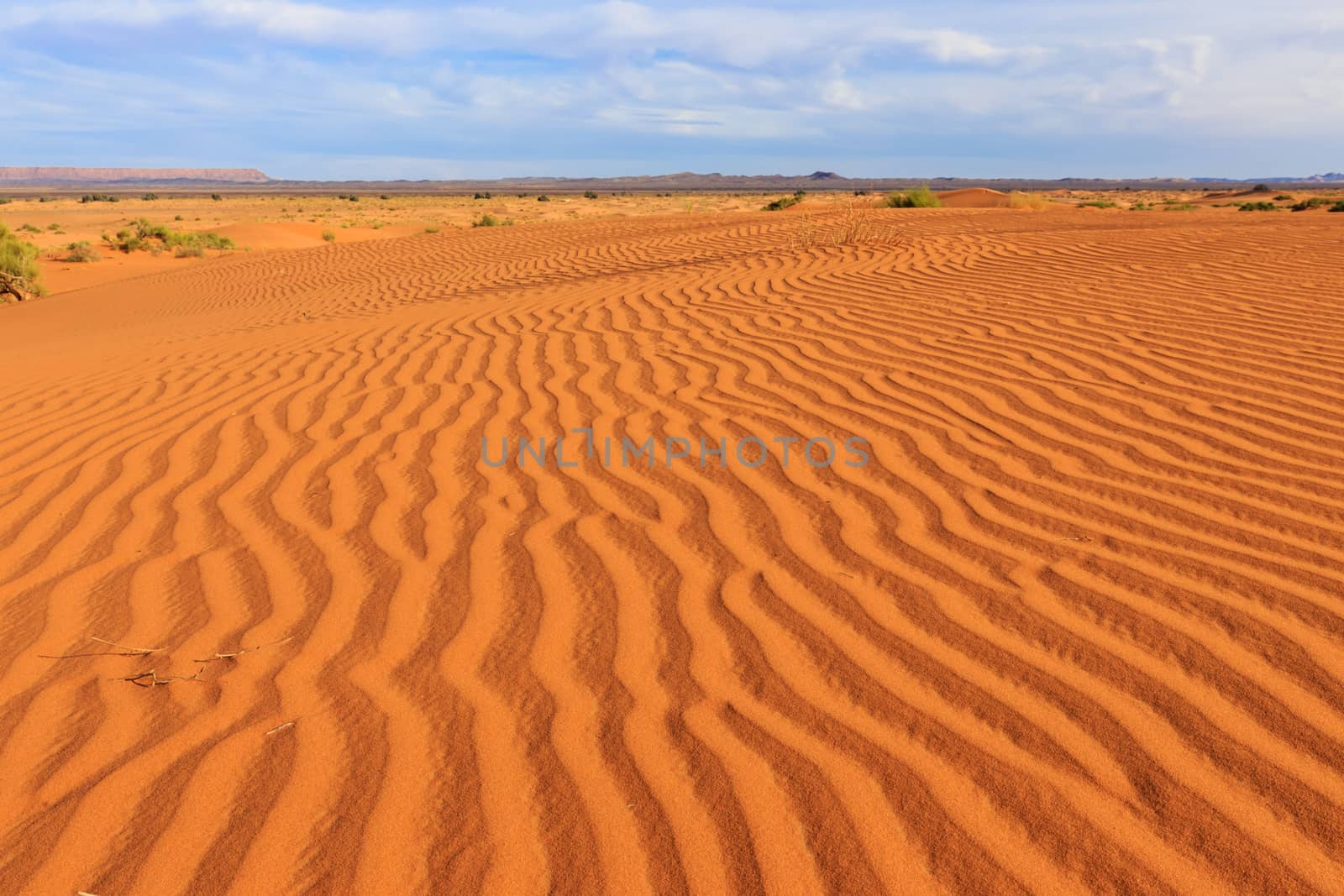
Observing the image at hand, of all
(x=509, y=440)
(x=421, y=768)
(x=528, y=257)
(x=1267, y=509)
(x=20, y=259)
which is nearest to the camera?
(x=421, y=768)

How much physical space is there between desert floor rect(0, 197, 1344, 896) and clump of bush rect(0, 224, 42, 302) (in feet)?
35.5

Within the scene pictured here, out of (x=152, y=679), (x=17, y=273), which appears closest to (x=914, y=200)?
(x=17, y=273)

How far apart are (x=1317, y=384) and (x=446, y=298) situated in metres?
6.82

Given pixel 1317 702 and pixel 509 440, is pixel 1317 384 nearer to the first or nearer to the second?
pixel 1317 702

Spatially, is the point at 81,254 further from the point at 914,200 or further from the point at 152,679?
the point at 152,679

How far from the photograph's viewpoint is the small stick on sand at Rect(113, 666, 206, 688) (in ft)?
7.32

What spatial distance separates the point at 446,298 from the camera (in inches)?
338

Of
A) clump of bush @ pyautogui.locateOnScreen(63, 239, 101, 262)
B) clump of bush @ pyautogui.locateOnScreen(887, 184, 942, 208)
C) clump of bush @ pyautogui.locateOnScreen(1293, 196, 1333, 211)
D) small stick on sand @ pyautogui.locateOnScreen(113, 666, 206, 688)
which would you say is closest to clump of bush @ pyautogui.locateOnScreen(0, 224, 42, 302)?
clump of bush @ pyautogui.locateOnScreen(63, 239, 101, 262)

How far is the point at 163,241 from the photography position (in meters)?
21.9

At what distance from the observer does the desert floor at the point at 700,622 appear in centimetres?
167

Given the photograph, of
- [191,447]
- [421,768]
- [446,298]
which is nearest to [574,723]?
[421,768]

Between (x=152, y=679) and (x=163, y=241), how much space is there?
75.7 feet

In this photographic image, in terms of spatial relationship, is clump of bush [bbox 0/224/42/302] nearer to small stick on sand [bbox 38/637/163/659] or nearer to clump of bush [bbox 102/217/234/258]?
clump of bush [bbox 102/217/234/258]

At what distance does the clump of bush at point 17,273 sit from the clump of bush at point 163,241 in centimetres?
553
